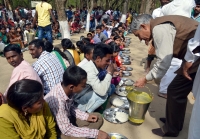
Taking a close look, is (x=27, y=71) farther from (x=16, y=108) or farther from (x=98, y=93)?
(x=98, y=93)

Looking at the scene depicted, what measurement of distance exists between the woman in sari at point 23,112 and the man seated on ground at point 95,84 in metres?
0.97

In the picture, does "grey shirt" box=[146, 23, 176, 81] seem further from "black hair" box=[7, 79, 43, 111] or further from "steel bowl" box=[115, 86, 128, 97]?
"steel bowl" box=[115, 86, 128, 97]

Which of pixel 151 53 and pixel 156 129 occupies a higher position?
pixel 151 53

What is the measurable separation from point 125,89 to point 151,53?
1.30 meters

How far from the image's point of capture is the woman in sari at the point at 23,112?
4.70ft

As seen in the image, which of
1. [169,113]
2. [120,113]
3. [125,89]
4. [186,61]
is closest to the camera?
[186,61]

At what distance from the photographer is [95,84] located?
2.52 metres

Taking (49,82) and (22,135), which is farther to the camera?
(49,82)

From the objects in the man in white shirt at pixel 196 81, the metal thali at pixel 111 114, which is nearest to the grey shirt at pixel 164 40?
the man in white shirt at pixel 196 81

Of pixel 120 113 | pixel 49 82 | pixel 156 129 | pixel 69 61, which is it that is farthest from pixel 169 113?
pixel 69 61

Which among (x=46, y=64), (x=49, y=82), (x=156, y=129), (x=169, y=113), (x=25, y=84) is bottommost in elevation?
(x=156, y=129)

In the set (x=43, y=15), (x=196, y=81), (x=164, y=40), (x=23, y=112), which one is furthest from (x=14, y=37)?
(x=196, y=81)

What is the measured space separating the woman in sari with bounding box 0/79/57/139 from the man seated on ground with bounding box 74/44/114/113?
97 centimetres

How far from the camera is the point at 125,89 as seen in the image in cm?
368
